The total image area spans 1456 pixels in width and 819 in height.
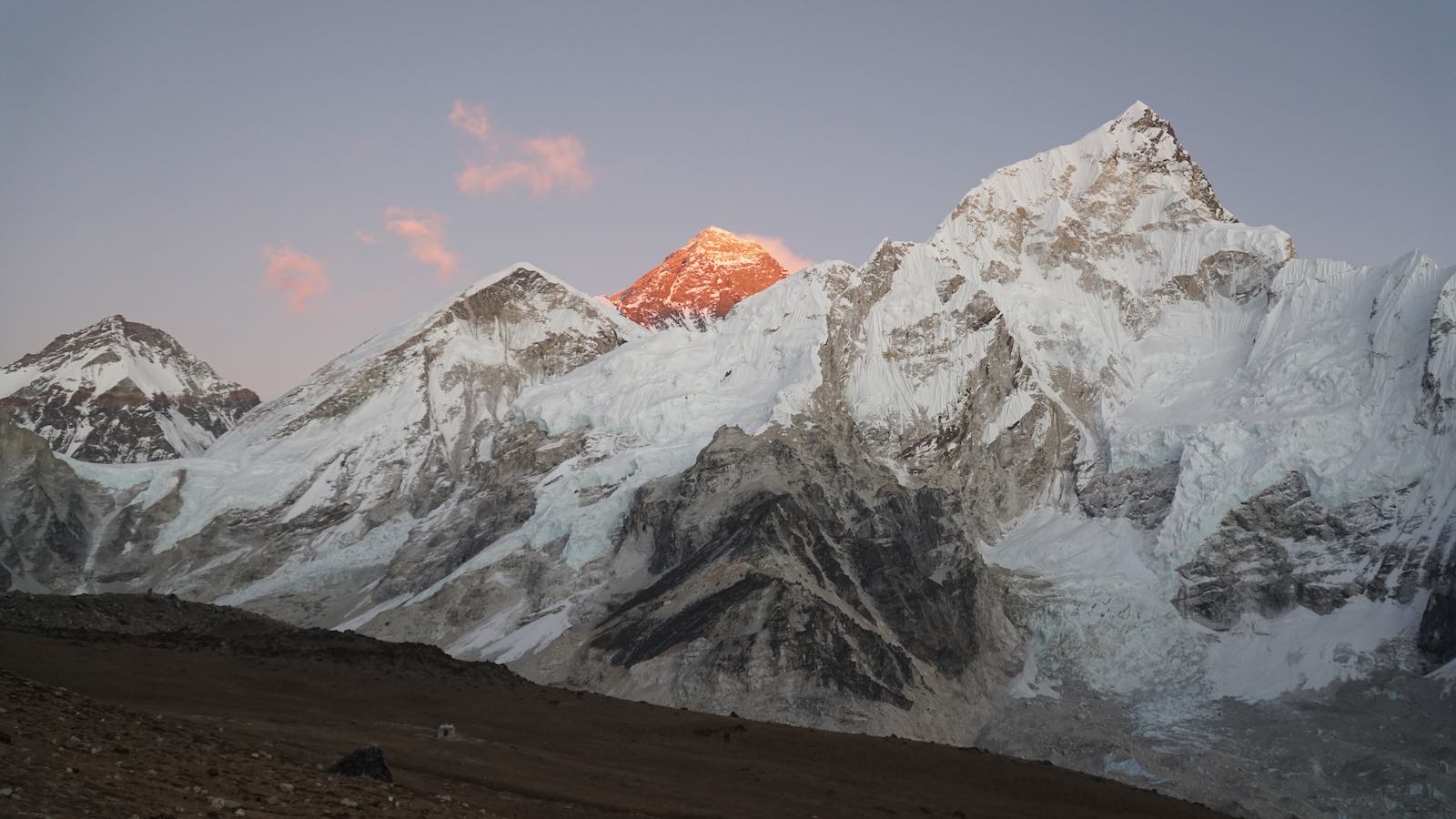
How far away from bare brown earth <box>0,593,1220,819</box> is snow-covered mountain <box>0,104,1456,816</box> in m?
60.6

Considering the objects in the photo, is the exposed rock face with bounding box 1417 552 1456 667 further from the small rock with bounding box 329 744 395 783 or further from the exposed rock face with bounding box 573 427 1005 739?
the small rock with bounding box 329 744 395 783

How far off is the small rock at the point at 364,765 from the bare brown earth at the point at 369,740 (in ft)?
3.74

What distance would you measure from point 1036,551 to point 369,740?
426 feet

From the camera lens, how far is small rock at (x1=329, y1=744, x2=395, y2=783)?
115 feet

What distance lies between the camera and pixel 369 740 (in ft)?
154

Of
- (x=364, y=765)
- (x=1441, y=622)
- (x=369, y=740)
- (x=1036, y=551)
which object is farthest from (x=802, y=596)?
(x=364, y=765)

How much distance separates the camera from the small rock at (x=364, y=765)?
35.0 metres

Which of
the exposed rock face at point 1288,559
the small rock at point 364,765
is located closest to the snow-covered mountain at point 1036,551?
the exposed rock face at point 1288,559

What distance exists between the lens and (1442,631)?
128m

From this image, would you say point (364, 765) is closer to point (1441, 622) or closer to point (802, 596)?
point (802, 596)

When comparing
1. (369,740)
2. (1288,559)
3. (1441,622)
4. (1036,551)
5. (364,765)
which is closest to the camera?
(364,765)

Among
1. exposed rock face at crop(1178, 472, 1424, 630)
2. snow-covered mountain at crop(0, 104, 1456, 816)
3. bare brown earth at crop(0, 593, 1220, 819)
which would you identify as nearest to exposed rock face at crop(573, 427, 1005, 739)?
snow-covered mountain at crop(0, 104, 1456, 816)

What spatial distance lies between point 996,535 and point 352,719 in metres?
131

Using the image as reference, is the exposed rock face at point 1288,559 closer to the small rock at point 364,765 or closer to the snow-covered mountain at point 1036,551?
the snow-covered mountain at point 1036,551
